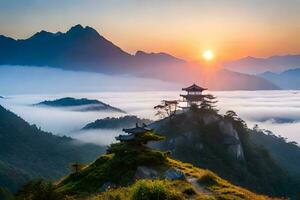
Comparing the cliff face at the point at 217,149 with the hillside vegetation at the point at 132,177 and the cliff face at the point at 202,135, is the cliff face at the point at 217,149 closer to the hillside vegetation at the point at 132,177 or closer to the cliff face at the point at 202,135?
the cliff face at the point at 202,135

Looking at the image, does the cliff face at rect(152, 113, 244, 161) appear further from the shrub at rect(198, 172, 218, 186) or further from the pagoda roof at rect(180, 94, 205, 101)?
the shrub at rect(198, 172, 218, 186)

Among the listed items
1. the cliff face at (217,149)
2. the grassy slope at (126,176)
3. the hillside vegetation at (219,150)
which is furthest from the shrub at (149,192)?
the hillside vegetation at (219,150)

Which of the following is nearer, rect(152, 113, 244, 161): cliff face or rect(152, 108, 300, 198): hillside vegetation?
rect(152, 108, 300, 198): hillside vegetation

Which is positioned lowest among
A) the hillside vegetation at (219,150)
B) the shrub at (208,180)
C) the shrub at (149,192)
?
the hillside vegetation at (219,150)

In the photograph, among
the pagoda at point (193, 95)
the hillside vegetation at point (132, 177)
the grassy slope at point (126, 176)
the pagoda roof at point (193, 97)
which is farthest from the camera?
the pagoda at point (193, 95)

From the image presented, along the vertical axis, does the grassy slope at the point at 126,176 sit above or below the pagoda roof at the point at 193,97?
below

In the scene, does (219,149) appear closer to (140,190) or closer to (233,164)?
(233,164)

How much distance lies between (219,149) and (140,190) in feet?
326

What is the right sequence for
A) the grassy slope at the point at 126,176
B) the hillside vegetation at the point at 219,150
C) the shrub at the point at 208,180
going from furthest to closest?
the hillside vegetation at the point at 219,150 → the shrub at the point at 208,180 → the grassy slope at the point at 126,176

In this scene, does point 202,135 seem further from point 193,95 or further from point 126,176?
point 126,176

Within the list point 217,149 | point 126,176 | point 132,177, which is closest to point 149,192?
point 132,177

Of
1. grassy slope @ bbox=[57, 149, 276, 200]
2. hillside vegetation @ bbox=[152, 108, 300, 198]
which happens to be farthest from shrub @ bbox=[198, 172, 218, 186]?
hillside vegetation @ bbox=[152, 108, 300, 198]

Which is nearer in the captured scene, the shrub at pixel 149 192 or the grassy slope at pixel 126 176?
the shrub at pixel 149 192

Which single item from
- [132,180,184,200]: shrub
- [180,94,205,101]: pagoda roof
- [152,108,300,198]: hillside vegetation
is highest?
[180,94,205,101]: pagoda roof
